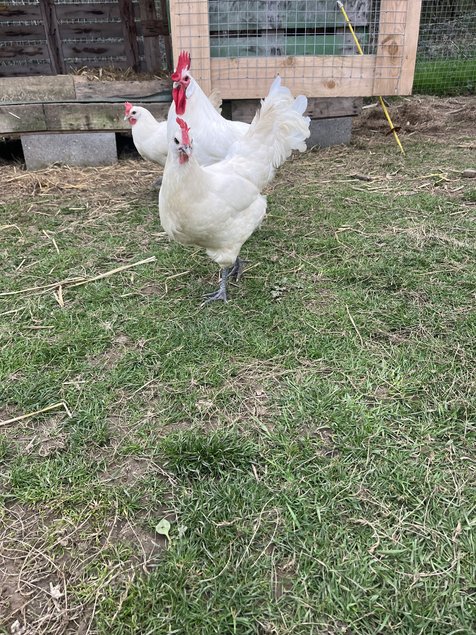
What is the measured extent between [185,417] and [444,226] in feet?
8.22

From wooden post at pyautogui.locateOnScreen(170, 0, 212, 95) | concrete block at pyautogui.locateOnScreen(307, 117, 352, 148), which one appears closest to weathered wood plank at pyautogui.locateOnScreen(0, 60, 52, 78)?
wooden post at pyautogui.locateOnScreen(170, 0, 212, 95)

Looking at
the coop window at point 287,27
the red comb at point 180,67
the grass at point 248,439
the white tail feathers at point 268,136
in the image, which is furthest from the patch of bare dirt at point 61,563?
the coop window at point 287,27

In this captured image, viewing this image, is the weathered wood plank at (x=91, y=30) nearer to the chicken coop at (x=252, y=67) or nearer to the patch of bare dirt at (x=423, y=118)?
the chicken coop at (x=252, y=67)

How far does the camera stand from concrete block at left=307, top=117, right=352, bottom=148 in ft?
17.8

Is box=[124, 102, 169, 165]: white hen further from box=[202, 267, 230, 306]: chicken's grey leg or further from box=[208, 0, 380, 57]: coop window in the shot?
box=[202, 267, 230, 306]: chicken's grey leg

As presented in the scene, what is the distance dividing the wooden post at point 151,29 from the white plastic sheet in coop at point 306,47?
4.41 ft

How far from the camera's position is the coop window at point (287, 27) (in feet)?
15.7

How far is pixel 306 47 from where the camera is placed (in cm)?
499

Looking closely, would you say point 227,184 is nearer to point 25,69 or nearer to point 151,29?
point 151,29

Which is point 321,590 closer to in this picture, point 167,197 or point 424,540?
point 424,540

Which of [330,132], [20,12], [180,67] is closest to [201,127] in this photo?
[180,67]

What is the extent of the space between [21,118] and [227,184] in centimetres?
352

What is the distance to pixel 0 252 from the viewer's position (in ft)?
11.0

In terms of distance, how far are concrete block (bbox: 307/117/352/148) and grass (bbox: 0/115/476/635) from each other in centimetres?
245
